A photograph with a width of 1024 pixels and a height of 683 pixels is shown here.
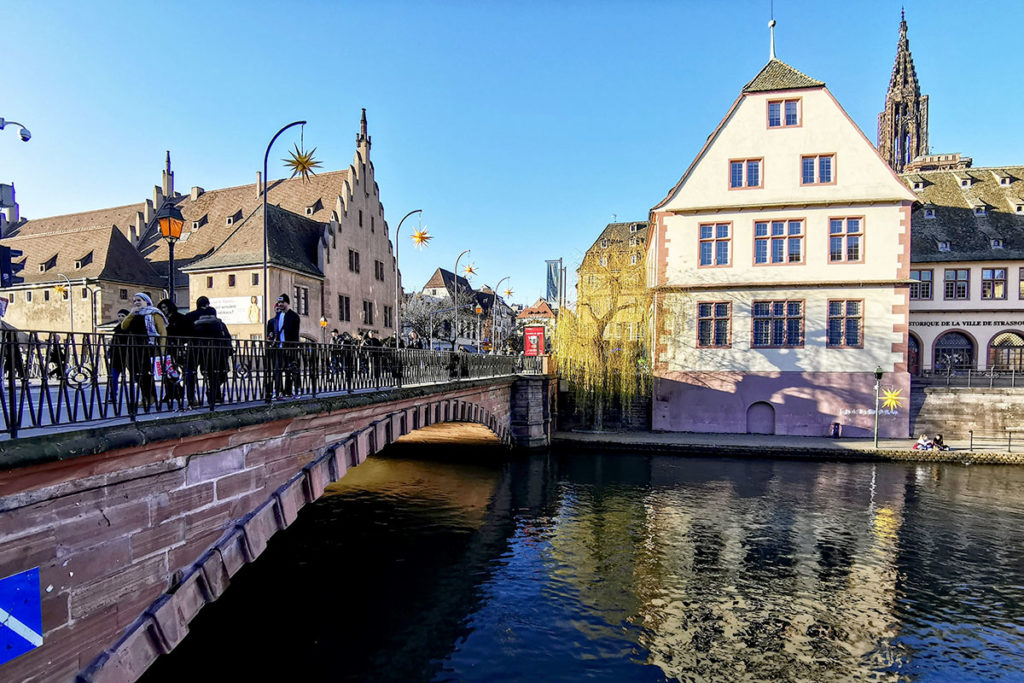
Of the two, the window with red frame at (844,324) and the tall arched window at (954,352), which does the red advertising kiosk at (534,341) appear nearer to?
the window with red frame at (844,324)

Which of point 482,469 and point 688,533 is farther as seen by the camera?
point 482,469

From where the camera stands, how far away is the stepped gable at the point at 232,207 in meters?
37.3

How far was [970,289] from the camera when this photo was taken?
32.2m

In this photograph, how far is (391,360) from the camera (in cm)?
1329

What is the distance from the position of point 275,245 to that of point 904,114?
197 feet

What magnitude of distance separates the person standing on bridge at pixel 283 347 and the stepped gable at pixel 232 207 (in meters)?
29.1

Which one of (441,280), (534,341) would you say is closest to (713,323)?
(534,341)

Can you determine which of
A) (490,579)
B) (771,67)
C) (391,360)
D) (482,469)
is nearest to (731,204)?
(771,67)

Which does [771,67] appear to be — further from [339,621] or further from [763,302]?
[339,621]

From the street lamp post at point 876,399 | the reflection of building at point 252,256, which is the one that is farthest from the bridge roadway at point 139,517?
the street lamp post at point 876,399

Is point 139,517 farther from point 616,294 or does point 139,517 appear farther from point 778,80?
point 778,80

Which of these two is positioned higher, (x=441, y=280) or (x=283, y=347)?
(x=441, y=280)

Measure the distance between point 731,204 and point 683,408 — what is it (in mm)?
10069

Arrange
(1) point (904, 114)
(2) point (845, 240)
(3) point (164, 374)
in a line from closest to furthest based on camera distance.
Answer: (3) point (164, 374) < (2) point (845, 240) < (1) point (904, 114)
